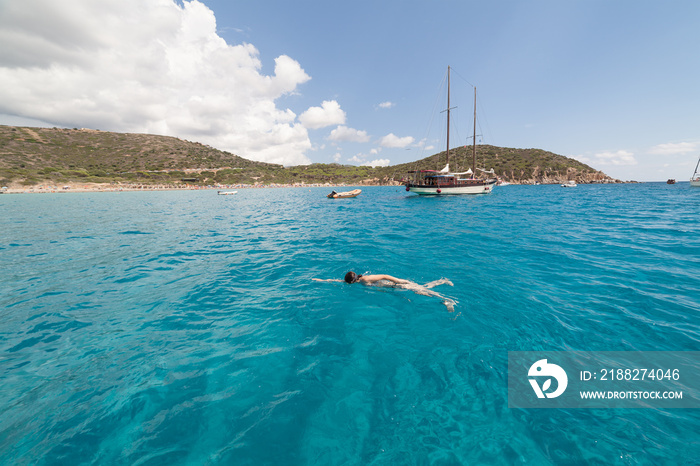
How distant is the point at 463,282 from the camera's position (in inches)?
321

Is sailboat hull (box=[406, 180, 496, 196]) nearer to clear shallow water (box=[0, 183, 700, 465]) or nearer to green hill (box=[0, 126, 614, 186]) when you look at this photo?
green hill (box=[0, 126, 614, 186])

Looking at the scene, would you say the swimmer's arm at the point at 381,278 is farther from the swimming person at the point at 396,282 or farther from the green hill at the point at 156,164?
the green hill at the point at 156,164

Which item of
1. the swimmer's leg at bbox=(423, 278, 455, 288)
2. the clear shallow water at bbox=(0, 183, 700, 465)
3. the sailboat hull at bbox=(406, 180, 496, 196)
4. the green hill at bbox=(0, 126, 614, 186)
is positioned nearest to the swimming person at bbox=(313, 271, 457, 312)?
the swimmer's leg at bbox=(423, 278, 455, 288)

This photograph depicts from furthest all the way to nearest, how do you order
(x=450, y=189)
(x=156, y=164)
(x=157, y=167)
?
1. (x=156, y=164)
2. (x=157, y=167)
3. (x=450, y=189)

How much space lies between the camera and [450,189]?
48406 millimetres

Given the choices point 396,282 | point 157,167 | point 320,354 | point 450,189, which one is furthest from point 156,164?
point 320,354

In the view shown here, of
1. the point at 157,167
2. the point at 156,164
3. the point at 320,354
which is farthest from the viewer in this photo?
the point at 156,164

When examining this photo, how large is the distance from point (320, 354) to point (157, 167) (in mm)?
151753

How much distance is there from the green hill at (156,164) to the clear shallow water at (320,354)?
8236 cm

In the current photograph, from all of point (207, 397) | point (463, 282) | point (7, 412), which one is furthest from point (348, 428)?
point (463, 282)

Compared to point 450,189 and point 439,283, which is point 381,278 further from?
point 450,189

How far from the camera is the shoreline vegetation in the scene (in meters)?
82.3

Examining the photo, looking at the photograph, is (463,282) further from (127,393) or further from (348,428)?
(127,393)

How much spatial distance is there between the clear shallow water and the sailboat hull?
127ft
